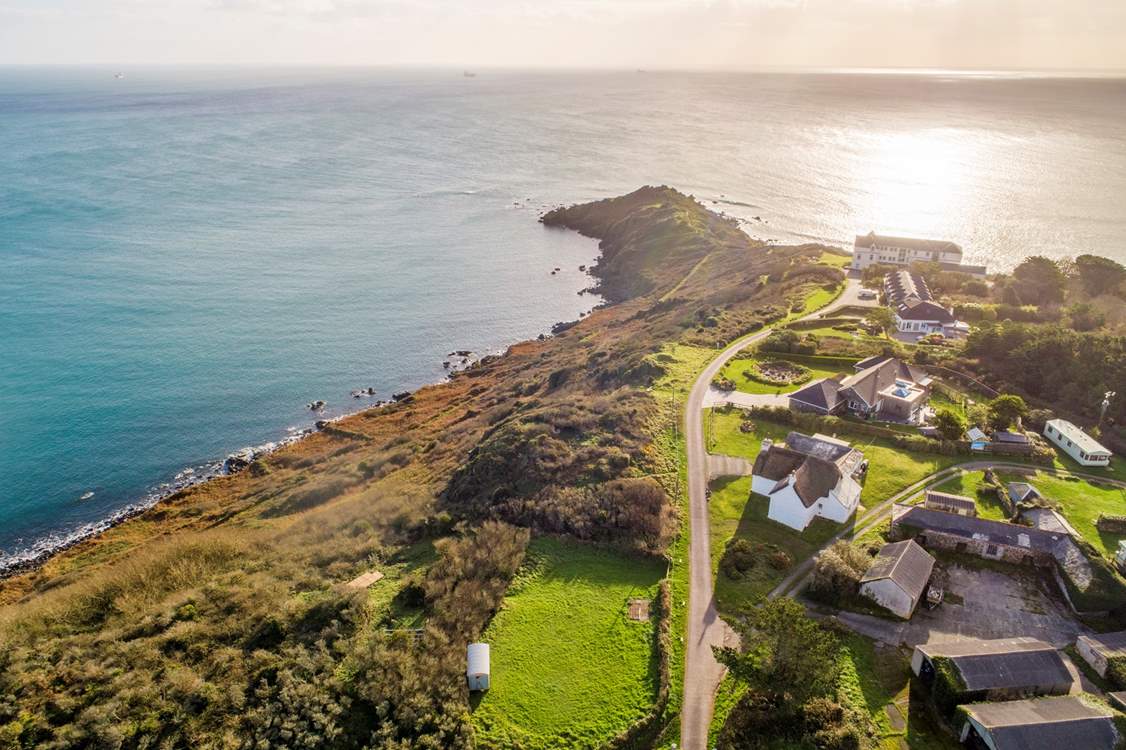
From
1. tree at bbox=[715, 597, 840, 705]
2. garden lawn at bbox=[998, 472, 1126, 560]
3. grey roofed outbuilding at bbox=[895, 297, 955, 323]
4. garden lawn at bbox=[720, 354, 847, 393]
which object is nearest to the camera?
tree at bbox=[715, 597, 840, 705]

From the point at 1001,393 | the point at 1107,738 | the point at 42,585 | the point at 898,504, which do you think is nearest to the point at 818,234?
the point at 1001,393

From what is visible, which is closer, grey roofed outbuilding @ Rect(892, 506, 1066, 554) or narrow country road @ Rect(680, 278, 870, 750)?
narrow country road @ Rect(680, 278, 870, 750)

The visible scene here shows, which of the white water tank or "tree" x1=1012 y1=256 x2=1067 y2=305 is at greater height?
"tree" x1=1012 y1=256 x2=1067 y2=305

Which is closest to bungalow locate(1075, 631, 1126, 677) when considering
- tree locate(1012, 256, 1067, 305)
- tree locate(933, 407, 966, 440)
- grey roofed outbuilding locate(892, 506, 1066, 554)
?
grey roofed outbuilding locate(892, 506, 1066, 554)

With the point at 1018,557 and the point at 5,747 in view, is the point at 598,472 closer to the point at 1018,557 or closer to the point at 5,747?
the point at 1018,557

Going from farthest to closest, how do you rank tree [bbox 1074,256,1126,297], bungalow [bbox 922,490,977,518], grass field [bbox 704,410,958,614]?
tree [bbox 1074,256,1126,297]
bungalow [bbox 922,490,977,518]
grass field [bbox 704,410,958,614]

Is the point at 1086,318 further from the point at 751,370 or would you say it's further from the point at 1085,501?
the point at 751,370

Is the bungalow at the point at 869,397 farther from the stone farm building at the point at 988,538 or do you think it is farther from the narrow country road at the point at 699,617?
the stone farm building at the point at 988,538

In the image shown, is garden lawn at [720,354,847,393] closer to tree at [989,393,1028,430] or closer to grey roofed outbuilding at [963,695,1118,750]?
tree at [989,393,1028,430]
